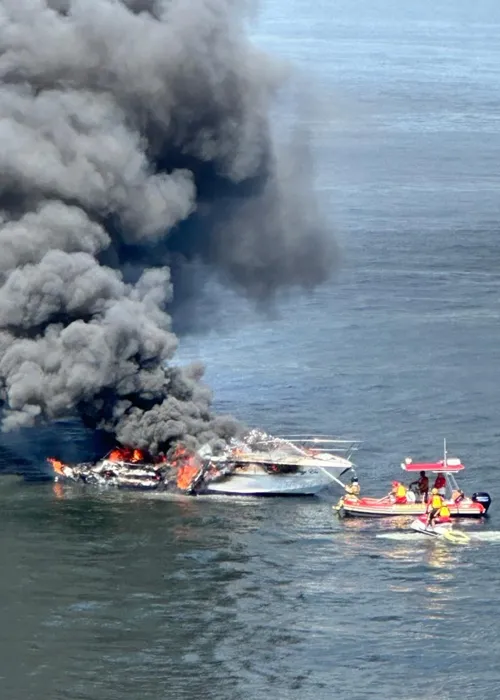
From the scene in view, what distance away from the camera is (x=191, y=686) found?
56031 mm

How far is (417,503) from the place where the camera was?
7431 centimetres

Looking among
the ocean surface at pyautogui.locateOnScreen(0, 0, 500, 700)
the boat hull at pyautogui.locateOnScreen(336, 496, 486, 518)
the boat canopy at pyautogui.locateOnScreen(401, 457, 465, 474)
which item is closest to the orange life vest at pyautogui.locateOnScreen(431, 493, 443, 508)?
the boat hull at pyautogui.locateOnScreen(336, 496, 486, 518)

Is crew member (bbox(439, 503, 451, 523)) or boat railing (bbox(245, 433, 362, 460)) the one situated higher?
boat railing (bbox(245, 433, 362, 460))

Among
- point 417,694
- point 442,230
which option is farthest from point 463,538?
point 442,230

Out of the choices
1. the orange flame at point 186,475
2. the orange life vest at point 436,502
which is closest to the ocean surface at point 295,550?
the orange flame at point 186,475

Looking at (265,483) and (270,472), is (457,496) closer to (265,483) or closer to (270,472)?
(270,472)

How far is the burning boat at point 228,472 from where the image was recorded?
76500 mm

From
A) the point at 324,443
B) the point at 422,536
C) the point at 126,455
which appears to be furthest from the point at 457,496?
the point at 126,455

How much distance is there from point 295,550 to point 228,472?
871 cm

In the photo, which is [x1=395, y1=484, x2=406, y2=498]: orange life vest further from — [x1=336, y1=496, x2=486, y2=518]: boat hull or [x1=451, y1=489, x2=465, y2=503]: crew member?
[x1=451, y1=489, x2=465, y2=503]: crew member

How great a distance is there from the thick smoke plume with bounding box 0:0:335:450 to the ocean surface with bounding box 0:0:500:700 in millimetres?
5871

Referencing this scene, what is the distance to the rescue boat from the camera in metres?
73.0

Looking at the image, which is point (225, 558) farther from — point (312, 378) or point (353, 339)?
point (353, 339)

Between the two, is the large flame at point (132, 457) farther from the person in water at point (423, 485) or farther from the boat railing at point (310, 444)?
the person in water at point (423, 485)
